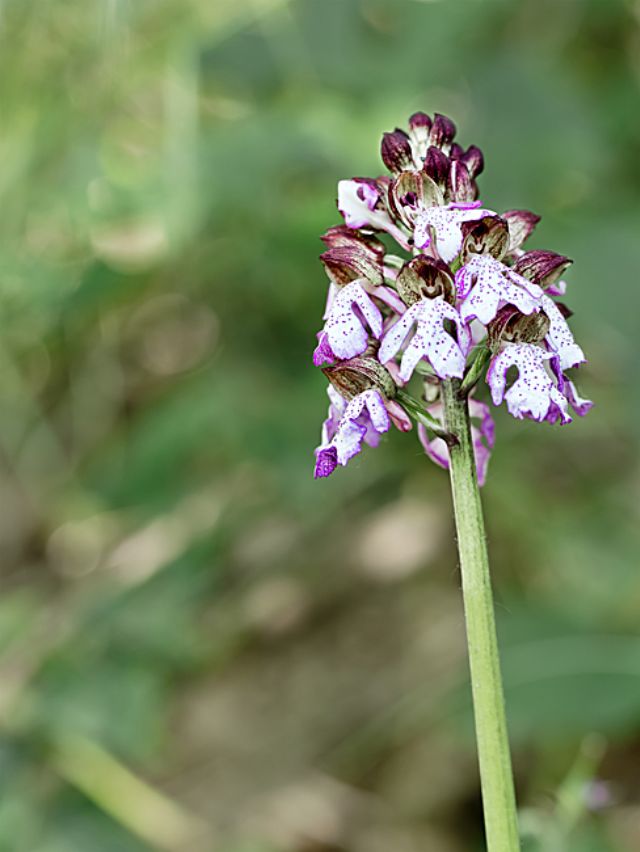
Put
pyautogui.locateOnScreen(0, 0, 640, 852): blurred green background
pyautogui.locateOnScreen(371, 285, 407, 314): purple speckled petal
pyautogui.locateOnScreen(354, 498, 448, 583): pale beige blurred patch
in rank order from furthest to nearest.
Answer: pyautogui.locateOnScreen(354, 498, 448, 583): pale beige blurred patch < pyautogui.locateOnScreen(0, 0, 640, 852): blurred green background < pyautogui.locateOnScreen(371, 285, 407, 314): purple speckled petal

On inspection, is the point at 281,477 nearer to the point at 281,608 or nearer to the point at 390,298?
the point at 281,608

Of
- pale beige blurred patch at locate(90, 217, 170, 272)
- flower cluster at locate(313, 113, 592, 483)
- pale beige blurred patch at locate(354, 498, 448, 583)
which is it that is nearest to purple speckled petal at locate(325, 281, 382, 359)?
flower cluster at locate(313, 113, 592, 483)

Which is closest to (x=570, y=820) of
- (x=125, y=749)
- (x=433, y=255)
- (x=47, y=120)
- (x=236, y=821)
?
(x=433, y=255)

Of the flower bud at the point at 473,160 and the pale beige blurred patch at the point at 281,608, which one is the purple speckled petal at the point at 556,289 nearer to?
the flower bud at the point at 473,160

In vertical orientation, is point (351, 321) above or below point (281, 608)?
below

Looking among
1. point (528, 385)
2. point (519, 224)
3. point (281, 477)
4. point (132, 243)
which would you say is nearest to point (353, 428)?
point (528, 385)

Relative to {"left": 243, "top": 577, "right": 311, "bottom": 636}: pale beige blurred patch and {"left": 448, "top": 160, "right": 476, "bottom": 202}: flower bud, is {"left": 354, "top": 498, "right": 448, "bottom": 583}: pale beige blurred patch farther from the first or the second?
{"left": 448, "top": 160, "right": 476, "bottom": 202}: flower bud

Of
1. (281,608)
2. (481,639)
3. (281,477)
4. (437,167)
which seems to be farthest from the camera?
(281,608)
